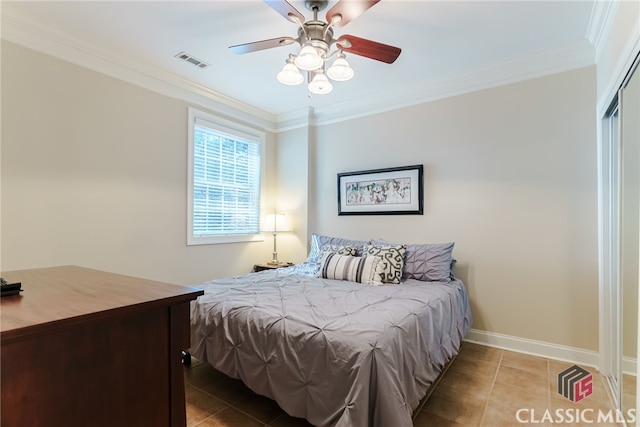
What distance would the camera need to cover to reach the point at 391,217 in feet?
11.6

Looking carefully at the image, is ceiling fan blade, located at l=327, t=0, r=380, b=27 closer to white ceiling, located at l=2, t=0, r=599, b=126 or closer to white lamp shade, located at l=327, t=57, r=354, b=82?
white lamp shade, located at l=327, t=57, r=354, b=82

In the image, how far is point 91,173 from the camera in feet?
8.75

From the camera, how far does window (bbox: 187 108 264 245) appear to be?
351cm

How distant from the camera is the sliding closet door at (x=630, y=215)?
1.68 metres

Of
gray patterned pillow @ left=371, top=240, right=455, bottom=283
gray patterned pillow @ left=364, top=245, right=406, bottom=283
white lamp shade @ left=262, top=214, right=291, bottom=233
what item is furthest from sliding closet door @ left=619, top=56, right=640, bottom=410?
white lamp shade @ left=262, top=214, right=291, bottom=233

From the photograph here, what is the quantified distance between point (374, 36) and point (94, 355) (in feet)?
8.71

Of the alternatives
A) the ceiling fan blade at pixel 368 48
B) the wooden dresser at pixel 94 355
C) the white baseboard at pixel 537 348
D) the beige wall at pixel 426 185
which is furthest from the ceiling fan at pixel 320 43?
the white baseboard at pixel 537 348

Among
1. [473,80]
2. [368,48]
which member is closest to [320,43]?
[368,48]

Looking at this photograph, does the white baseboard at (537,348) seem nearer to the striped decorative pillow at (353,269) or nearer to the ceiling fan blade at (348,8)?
the striped decorative pillow at (353,269)

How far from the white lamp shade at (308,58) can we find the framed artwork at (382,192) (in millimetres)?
1867

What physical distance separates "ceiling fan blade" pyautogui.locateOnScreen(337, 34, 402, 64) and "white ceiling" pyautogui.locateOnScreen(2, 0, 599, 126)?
0.33m

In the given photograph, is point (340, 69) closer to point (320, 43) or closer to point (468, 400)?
point (320, 43)

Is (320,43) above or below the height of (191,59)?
below

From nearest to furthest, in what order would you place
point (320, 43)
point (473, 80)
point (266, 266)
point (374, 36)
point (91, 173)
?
1. point (320, 43)
2. point (374, 36)
3. point (91, 173)
4. point (473, 80)
5. point (266, 266)
